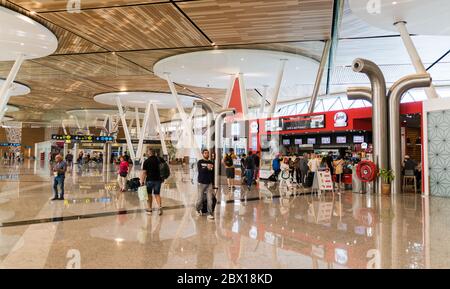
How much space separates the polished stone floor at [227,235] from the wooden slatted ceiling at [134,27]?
5909 millimetres

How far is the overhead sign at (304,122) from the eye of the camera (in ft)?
66.9

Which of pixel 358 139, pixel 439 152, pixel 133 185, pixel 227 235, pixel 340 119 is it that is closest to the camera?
pixel 227 235

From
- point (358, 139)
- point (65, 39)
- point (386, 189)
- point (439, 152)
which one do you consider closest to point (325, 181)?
point (386, 189)

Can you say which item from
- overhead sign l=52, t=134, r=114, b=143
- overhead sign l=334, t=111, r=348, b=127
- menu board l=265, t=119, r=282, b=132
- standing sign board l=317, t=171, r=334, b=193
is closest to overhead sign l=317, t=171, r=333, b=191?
standing sign board l=317, t=171, r=334, b=193

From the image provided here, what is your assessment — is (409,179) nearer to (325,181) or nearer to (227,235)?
(325,181)

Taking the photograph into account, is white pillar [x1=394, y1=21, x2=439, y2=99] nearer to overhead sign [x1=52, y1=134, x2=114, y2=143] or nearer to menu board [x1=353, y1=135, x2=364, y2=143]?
menu board [x1=353, y1=135, x2=364, y2=143]

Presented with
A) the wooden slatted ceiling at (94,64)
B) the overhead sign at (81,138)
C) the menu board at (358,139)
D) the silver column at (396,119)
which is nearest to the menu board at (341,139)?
the menu board at (358,139)

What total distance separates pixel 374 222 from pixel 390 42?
11243 millimetres

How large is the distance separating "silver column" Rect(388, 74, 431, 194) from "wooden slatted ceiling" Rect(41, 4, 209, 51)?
24.7 ft

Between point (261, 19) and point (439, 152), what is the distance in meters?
7.60

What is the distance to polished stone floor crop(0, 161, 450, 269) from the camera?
4555 millimetres

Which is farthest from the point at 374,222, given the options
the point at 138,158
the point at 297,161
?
the point at 138,158

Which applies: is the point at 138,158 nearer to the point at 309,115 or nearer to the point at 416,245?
the point at 309,115

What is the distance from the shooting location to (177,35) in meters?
13.7
